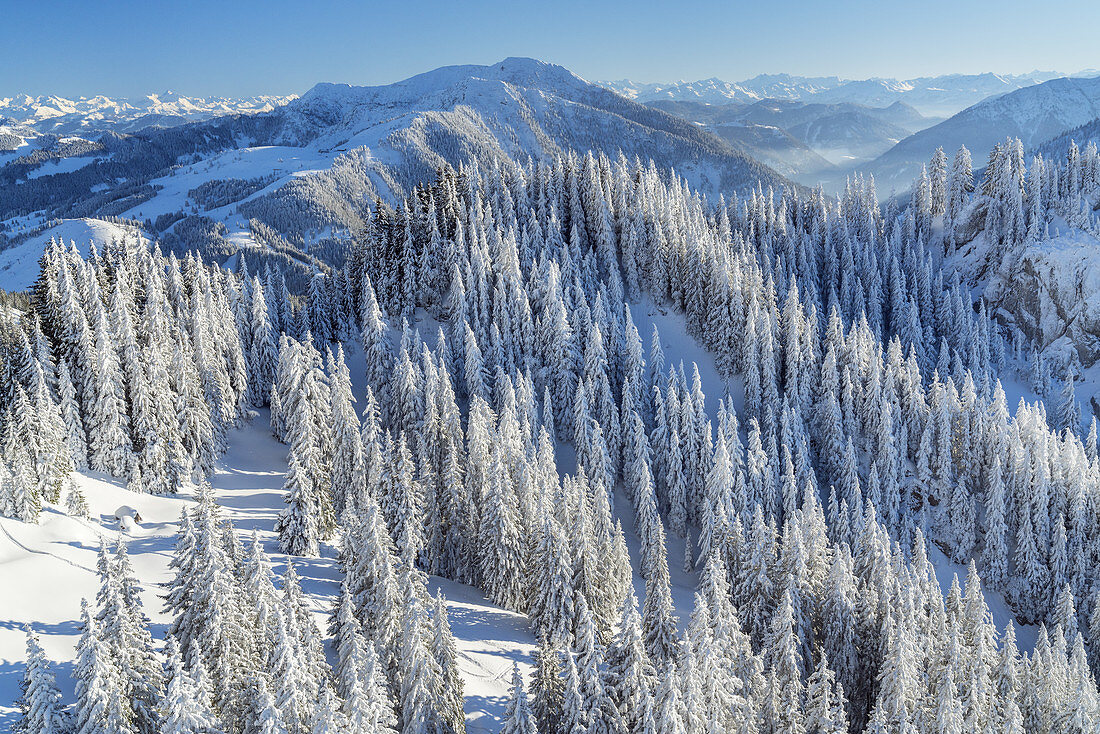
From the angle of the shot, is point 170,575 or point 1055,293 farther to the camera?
point 1055,293

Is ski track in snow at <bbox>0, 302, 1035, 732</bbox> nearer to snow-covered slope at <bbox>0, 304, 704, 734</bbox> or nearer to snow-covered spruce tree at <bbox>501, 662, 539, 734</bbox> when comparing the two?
snow-covered slope at <bbox>0, 304, 704, 734</bbox>

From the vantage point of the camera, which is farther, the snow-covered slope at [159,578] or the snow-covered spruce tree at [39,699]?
the snow-covered slope at [159,578]

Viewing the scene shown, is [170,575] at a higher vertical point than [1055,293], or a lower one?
lower

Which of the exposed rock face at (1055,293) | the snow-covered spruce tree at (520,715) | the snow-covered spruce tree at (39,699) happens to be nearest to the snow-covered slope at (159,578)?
the snow-covered spruce tree at (39,699)

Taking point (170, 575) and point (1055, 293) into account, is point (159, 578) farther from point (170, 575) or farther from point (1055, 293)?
point (1055, 293)

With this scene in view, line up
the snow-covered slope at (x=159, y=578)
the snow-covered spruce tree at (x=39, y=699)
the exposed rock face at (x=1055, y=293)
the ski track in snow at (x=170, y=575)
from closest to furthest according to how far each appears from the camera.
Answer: the snow-covered spruce tree at (x=39, y=699), the snow-covered slope at (x=159, y=578), the ski track in snow at (x=170, y=575), the exposed rock face at (x=1055, y=293)

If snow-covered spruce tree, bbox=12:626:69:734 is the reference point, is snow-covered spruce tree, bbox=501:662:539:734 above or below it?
below

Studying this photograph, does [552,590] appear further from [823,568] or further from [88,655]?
[88,655]

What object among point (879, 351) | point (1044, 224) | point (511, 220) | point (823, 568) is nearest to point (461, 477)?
point (823, 568)

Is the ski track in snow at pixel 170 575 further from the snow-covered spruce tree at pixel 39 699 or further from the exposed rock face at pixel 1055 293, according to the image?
the exposed rock face at pixel 1055 293

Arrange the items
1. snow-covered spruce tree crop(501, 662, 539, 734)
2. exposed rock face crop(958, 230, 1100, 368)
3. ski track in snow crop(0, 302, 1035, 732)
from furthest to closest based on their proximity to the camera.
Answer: exposed rock face crop(958, 230, 1100, 368) → ski track in snow crop(0, 302, 1035, 732) → snow-covered spruce tree crop(501, 662, 539, 734)

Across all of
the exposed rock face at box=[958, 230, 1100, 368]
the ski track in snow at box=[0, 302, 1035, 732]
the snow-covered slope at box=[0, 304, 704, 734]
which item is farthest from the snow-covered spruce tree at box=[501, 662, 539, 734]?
the exposed rock face at box=[958, 230, 1100, 368]

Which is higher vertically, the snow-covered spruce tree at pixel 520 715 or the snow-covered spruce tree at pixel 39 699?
the snow-covered spruce tree at pixel 39 699

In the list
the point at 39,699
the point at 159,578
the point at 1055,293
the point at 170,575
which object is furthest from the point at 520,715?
the point at 1055,293
